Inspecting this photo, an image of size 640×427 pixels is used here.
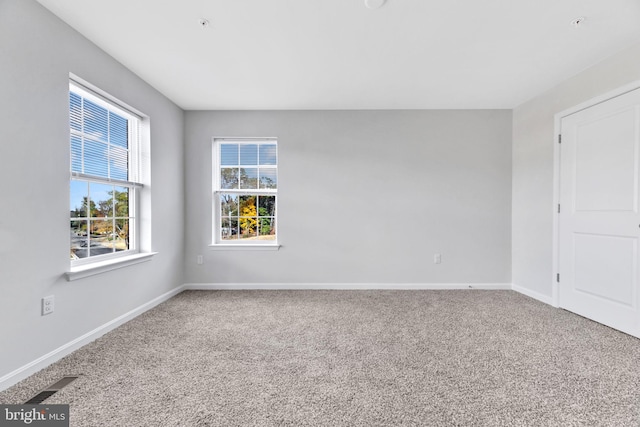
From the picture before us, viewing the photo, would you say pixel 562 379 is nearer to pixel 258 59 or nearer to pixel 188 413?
pixel 188 413

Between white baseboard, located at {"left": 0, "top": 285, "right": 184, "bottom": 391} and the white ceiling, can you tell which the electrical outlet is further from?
the white ceiling

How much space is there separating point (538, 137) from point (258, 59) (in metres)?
3.27

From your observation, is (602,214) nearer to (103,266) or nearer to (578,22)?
(578,22)

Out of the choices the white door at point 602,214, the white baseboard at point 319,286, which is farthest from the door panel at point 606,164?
the white baseboard at point 319,286

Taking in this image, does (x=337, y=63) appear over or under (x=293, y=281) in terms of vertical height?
over

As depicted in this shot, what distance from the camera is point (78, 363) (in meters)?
1.81

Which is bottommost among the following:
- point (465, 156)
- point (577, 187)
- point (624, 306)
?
point (624, 306)

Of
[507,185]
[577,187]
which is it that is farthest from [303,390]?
[507,185]

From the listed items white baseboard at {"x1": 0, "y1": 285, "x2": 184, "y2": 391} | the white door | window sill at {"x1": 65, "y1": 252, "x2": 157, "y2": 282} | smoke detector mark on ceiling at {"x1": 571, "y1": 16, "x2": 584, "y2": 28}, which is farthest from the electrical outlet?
the white door

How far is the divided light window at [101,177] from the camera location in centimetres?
212

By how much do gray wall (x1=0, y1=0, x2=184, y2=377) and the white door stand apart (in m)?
4.47

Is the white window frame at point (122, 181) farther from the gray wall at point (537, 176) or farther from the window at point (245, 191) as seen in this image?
the gray wall at point (537, 176)

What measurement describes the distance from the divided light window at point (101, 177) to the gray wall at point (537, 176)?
4525 millimetres

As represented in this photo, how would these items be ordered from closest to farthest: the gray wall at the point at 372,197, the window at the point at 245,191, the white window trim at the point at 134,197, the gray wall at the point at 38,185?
the gray wall at the point at 38,185 → the white window trim at the point at 134,197 → the gray wall at the point at 372,197 → the window at the point at 245,191
